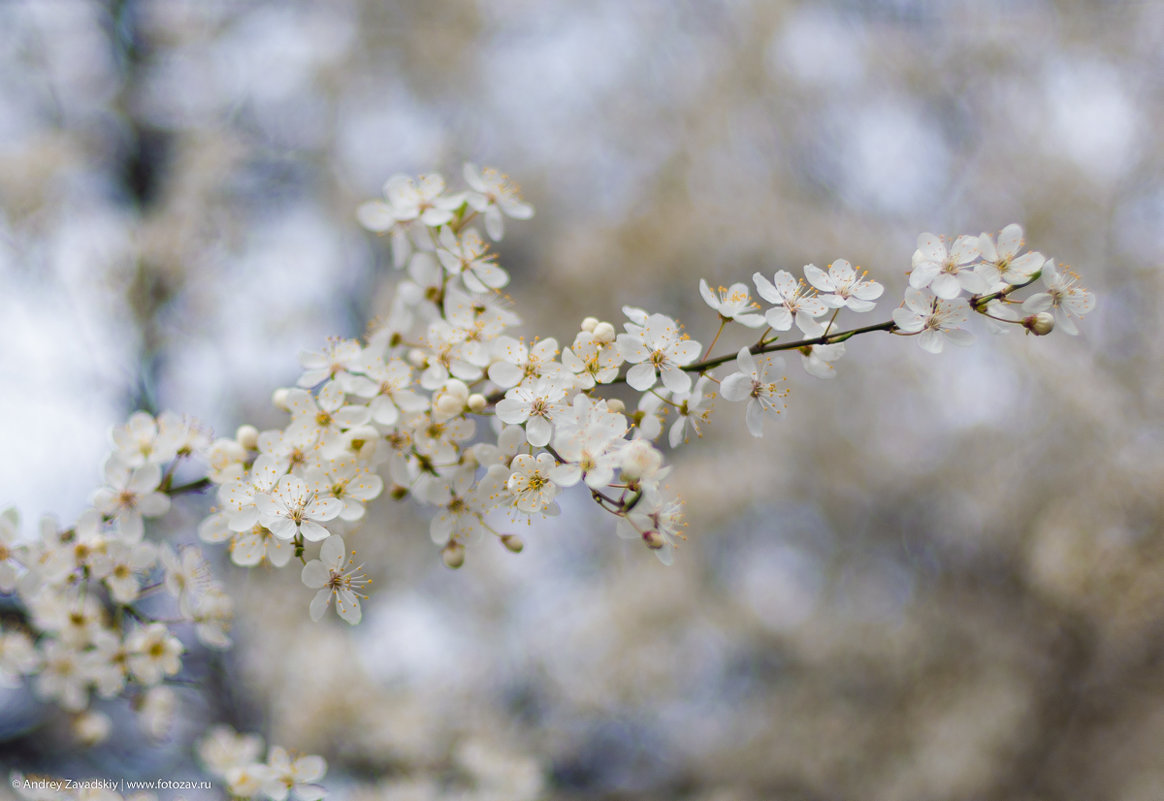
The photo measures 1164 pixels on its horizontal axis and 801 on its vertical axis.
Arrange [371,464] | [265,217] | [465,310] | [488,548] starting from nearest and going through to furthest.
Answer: [371,464]
[465,310]
[488,548]
[265,217]

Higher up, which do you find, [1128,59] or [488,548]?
[1128,59]

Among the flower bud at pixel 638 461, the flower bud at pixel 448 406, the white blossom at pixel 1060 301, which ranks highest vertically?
the white blossom at pixel 1060 301

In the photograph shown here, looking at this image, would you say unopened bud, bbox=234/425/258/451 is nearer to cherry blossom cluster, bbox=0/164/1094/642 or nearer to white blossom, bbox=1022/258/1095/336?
cherry blossom cluster, bbox=0/164/1094/642

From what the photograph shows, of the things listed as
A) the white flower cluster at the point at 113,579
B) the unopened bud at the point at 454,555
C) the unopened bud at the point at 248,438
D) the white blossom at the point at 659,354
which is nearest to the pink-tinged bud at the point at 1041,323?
the white blossom at the point at 659,354

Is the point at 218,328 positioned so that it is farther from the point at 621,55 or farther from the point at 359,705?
the point at 621,55

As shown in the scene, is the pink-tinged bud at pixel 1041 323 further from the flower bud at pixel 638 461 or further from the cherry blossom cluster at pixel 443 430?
the flower bud at pixel 638 461

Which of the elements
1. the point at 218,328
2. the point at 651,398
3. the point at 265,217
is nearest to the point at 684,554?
the point at 218,328

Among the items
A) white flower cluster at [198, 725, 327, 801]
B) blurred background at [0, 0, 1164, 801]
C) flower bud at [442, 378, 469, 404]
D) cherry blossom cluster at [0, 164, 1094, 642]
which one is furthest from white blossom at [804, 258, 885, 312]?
blurred background at [0, 0, 1164, 801]
